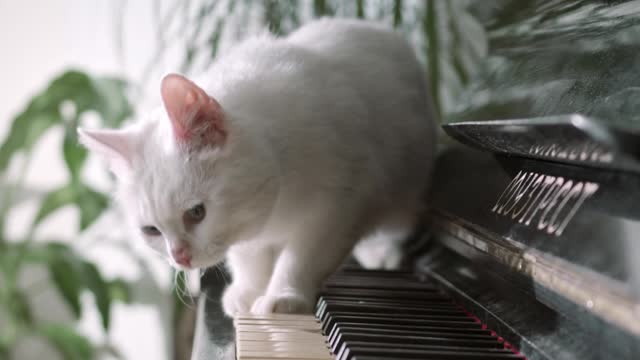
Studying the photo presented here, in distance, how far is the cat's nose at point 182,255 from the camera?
42.3 inches

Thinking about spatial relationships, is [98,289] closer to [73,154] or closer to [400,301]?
[73,154]

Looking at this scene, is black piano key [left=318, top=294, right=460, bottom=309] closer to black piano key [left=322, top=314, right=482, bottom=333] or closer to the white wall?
black piano key [left=322, top=314, right=482, bottom=333]

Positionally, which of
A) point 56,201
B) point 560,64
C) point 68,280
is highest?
point 560,64

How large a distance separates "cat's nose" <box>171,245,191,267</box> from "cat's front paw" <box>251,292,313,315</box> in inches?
4.5

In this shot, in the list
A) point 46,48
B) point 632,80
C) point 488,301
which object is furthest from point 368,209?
point 46,48

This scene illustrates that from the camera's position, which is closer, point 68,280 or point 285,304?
point 285,304

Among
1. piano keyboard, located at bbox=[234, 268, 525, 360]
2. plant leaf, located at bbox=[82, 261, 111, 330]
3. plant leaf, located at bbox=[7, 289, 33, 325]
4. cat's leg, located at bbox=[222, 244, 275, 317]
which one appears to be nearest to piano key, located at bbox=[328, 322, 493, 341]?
piano keyboard, located at bbox=[234, 268, 525, 360]

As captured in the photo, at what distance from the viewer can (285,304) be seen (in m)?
1.09

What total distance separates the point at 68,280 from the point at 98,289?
0.10 meters

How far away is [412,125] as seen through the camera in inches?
57.9

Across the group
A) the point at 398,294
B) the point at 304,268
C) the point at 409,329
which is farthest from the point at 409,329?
the point at 304,268

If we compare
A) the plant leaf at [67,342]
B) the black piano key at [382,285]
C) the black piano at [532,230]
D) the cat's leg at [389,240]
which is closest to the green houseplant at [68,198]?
the plant leaf at [67,342]

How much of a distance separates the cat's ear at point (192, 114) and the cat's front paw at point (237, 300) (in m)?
0.23

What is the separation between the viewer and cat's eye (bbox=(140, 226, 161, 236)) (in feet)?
3.68
